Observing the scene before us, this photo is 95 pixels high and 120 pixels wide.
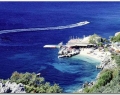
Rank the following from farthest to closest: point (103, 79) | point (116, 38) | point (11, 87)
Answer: point (116, 38) < point (103, 79) < point (11, 87)

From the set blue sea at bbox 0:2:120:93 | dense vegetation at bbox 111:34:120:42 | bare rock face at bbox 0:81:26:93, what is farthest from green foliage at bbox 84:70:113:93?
bare rock face at bbox 0:81:26:93

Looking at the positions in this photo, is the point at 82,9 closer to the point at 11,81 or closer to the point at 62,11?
the point at 62,11

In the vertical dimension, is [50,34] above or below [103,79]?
above

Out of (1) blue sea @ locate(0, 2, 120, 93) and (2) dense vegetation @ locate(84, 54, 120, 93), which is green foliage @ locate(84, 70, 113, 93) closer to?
(2) dense vegetation @ locate(84, 54, 120, 93)

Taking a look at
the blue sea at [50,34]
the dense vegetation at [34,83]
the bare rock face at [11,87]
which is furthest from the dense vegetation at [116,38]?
the bare rock face at [11,87]

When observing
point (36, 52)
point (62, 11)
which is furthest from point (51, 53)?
point (62, 11)

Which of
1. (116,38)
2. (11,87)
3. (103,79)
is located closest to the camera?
(11,87)

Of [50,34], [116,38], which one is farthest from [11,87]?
[116,38]

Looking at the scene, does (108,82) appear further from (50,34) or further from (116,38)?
(50,34)

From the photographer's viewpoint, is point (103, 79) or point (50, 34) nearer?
point (103, 79)
